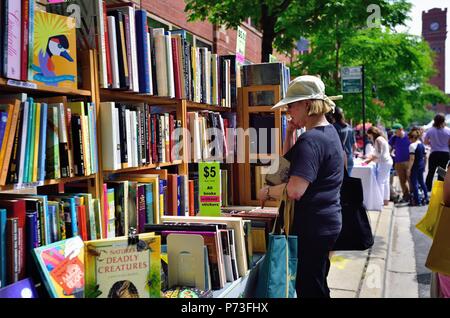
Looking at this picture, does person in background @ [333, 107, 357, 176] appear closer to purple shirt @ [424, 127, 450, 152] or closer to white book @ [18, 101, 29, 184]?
purple shirt @ [424, 127, 450, 152]

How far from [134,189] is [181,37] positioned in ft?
3.61

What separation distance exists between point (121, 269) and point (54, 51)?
102cm

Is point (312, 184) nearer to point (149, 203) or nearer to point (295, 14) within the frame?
point (149, 203)

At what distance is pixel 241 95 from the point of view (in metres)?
3.68

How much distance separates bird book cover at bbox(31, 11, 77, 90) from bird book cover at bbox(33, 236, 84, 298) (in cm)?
72

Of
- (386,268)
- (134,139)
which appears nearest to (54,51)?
(134,139)

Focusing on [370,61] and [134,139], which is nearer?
[134,139]

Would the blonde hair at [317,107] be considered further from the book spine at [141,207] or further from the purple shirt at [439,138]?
the purple shirt at [439,138]

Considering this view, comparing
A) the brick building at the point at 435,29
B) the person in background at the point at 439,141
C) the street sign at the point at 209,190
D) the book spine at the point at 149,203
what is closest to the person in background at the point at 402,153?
the person in background at the point at 439,141

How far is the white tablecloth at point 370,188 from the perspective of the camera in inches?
300

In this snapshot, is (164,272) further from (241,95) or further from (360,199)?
(241,95)

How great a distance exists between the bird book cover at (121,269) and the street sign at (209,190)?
105 centimetres

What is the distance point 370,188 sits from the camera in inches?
309
